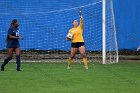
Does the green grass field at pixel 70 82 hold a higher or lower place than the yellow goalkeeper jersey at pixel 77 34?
lower

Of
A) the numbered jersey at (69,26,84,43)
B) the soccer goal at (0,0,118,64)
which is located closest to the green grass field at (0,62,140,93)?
the numbered jersey at (69,26,84,43)

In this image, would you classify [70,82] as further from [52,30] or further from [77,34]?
[52,30]

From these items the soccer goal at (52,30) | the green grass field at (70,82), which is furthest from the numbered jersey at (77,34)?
the soccer goal at (52,30)

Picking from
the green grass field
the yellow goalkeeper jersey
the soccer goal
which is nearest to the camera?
the green grass field

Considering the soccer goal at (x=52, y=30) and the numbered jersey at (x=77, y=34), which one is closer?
the numbered jersey at (x=77, y=34)

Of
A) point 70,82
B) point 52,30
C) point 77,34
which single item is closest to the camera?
point 70,82

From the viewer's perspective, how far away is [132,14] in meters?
24.5

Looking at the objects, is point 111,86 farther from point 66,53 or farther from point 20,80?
point 66,53

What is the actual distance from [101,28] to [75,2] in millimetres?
1707

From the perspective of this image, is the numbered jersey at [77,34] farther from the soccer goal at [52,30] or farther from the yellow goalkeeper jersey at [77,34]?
the soccer goal at [52,30]

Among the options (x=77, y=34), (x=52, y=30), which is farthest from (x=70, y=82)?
(x=52, y=30)

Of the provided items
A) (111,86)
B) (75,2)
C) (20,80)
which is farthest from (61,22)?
(111,86)

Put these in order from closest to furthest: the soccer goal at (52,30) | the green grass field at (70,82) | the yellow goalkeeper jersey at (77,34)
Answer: the green grass field at (70,82) → the yellow goalkeeper jersey at (77,34) → the soccer goal at (52,30)

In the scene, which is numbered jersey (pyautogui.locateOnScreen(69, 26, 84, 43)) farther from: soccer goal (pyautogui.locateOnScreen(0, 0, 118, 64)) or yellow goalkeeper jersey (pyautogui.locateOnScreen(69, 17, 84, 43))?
soccer goal (pyautogui.locateOnScreen(0, 0, 118, 64))
